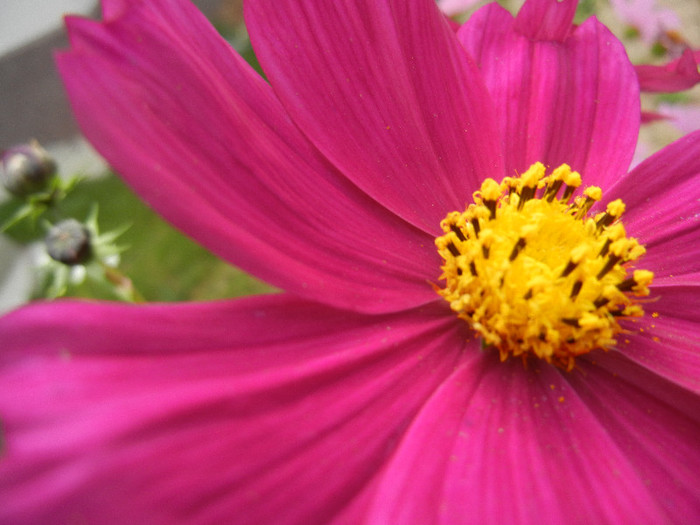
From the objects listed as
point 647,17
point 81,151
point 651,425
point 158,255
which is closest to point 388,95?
point 651,425

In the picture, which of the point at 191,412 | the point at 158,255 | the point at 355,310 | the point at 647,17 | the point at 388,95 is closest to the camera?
the point at 191,412

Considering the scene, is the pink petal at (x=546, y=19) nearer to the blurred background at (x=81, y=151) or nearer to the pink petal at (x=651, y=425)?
the pink petal at (x=651, y=425)

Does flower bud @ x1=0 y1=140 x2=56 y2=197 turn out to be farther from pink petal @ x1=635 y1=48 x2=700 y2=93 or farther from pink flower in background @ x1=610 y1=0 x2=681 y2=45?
pink flower in background @ x1=610 y1=0 x2=681 y2=45

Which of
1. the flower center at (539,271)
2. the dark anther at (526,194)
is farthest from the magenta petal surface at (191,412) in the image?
the dark anther at (526,194)

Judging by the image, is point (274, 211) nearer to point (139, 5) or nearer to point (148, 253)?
point (139, 5)

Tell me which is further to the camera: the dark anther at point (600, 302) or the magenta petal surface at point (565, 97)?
the magenta petal surface at point (565, 97)

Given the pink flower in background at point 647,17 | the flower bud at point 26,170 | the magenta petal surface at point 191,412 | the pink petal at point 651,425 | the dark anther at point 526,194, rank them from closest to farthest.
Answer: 1. the magenta petal surface at point 191,412
2. the pink petal at point 651,425
3. the dark anther at point 526,194
4. the flower bud at point 26,170
5. the pink flower in background at point 647,17

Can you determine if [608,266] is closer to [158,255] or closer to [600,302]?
[600,302]
